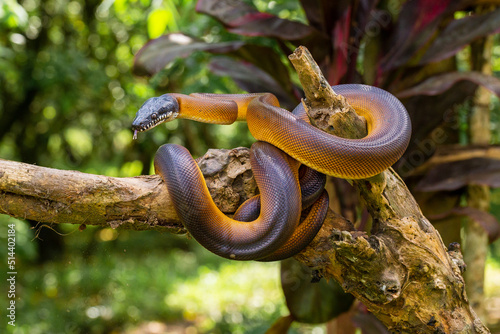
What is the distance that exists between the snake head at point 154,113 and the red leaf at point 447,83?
1260mm

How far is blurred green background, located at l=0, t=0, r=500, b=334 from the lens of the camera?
3.57 meters

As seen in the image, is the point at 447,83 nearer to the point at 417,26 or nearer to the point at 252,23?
the point at 417,26

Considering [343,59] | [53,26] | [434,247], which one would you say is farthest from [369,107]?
[53,26]

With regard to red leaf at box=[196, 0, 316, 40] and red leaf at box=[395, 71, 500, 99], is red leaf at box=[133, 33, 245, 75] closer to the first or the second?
red leaf at box=[196, 0, 316, 40]

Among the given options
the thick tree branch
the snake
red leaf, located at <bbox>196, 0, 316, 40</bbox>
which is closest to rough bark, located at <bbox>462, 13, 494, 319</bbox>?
red leaf, located at <bbox>196, 0, 316, 40</bbox>

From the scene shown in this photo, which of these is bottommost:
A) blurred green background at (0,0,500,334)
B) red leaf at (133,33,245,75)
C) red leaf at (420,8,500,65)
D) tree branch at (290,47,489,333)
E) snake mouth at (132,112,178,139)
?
blurred green background at (0,0,500,334)

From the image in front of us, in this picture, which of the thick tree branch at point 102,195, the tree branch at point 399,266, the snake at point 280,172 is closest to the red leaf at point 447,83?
the snake at point 280,172

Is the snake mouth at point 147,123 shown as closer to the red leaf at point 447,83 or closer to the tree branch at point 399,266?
the tree branch at point 399,266

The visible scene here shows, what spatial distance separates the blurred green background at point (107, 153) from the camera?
3570 mm

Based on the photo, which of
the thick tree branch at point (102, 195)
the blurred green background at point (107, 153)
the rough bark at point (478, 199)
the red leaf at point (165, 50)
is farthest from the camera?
the blurred green background at point (107, 153)

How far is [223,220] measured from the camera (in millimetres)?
1493

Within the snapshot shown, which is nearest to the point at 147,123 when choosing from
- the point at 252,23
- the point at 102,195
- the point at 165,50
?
the point at 102,195

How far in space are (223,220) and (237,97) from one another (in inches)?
27.9

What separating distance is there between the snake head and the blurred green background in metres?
0.99
